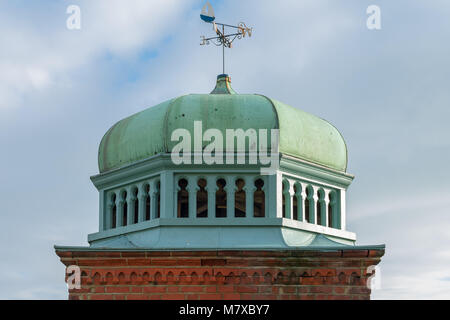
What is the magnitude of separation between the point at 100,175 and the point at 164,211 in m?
2.51

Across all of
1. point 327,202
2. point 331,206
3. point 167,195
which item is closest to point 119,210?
point 167,195

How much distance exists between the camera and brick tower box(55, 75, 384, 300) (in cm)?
2541

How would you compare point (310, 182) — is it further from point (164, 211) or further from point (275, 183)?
point (164, 211)

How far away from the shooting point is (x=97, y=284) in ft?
84.2

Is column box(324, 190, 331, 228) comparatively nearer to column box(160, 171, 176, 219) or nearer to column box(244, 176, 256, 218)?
column box(244, 176, 256, 218)

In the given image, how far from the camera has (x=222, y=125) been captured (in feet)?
87.4

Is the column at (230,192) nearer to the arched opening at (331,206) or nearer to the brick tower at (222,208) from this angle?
the brick tower at (222,208)

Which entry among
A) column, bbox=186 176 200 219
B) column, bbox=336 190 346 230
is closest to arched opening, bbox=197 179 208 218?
column, bbox=186 176 200 219

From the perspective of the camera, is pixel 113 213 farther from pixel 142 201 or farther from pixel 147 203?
pixel 142 201

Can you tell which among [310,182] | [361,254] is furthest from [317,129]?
[361,254]

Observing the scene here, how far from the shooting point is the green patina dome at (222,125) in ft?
87.7

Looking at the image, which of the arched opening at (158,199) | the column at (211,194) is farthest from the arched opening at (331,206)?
the arched opening at (158,199)

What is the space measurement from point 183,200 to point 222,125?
7.54ft

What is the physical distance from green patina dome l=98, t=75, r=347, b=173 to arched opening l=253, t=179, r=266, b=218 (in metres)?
0.98
